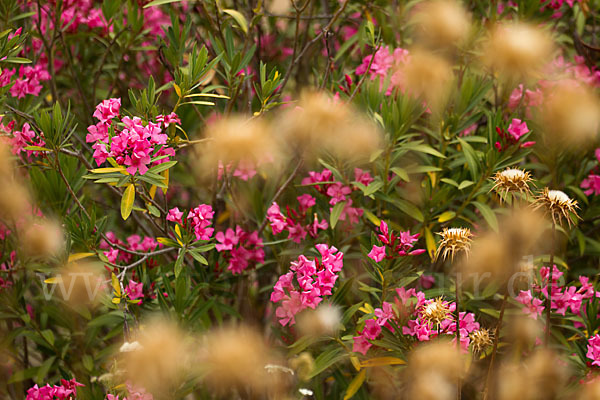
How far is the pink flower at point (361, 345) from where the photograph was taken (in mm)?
1611

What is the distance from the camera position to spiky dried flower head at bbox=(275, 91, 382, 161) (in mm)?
1619

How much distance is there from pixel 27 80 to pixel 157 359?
3.35 feet

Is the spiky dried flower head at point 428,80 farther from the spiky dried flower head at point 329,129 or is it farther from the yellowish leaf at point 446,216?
the yellowish leaf at point 446,216

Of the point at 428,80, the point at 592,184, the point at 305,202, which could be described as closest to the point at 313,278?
the point at 305,202

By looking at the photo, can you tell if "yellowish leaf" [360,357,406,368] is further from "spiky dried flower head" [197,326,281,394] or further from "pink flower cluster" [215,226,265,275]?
"pink flower cluster" [215,226,265,275]

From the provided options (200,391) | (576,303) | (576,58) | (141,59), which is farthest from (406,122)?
(141,59)

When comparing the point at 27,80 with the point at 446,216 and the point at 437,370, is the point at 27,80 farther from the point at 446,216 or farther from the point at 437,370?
the point at 437,370

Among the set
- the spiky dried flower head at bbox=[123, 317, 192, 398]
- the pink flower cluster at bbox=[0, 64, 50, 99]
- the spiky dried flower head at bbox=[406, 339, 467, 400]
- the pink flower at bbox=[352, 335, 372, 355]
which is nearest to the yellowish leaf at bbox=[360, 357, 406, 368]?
the pink flower at bbox=[352, 335, 372, 355]

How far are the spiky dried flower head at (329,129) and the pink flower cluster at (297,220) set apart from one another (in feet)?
0.45

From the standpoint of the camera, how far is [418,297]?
1521 mm

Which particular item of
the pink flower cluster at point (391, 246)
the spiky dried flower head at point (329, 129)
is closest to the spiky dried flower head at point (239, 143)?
the spiky dried flower head at point (329, 129)

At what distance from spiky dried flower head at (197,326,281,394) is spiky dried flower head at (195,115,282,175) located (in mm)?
418

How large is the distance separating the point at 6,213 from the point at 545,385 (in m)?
1.40

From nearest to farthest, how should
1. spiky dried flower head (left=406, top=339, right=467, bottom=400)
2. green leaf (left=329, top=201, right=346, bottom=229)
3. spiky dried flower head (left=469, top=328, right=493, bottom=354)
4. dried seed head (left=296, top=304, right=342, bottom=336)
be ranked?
spiky dried flower head (left=406, top=339, right=467, bottom=400) → spiky dried flower head (left=469, top=328, right=493, bottom=354) → dried seed head (left=296, top=304, right=342, bottom=336) → green leaf (left=329, top=201, right=346, bottom=229)
